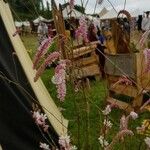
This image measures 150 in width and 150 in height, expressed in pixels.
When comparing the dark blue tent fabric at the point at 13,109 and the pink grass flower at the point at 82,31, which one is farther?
the dark blue tent fabric at the point at 13,109

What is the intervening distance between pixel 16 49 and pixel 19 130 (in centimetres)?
80

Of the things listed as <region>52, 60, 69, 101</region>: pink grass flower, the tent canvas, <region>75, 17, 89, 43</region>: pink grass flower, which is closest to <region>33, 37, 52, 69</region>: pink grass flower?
<region>52, 60, 69, 101</region>: pink grass flower

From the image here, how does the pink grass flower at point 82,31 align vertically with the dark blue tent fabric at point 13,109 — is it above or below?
above

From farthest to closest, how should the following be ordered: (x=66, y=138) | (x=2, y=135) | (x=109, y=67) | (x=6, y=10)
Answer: (x=109, y=67) < (x=6, y=10) < (x=2, y=135) < (x=66, y=138)

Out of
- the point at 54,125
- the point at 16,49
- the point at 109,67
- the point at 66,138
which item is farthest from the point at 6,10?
the point at 66,138

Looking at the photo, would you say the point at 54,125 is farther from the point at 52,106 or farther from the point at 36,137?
the point at 52,106

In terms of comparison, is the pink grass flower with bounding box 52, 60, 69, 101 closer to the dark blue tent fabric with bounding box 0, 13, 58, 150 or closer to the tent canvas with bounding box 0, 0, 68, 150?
the tent canvas with bounding box 0, 0, 68, 150

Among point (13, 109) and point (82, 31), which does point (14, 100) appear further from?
point (82, 31)

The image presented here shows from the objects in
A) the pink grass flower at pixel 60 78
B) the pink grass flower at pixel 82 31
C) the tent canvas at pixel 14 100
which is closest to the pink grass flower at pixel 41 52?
the pink grass flower at pixel 60 78

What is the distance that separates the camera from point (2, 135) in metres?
4.57

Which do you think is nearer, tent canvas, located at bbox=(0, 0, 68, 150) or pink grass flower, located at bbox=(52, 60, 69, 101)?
pink grass flower, located at bbox=(52, 60, 69, 101)

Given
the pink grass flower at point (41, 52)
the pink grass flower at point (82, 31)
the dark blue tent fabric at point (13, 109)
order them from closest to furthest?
the pink grass flower at point (41, 52), the pink grass flower at point (82, 31), the dark blue tent fabric at point (13, 109)

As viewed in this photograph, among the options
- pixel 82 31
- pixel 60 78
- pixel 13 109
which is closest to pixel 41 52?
pixel 60 78

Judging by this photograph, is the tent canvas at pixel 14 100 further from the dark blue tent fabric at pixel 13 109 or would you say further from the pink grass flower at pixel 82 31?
the pink grass flower at pixel 82 31
